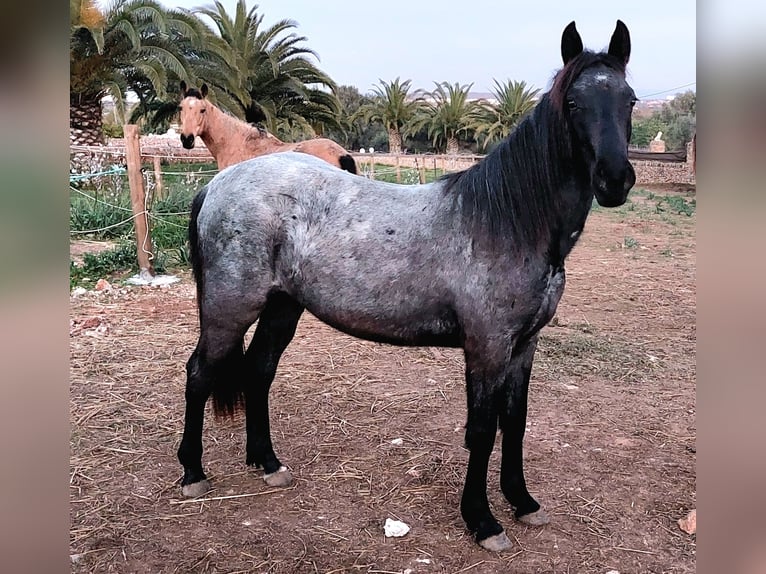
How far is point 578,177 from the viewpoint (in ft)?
7.36

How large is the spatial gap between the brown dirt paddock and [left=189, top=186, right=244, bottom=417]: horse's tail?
1.21ft

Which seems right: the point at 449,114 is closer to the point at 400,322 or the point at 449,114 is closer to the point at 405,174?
the point at 405,174

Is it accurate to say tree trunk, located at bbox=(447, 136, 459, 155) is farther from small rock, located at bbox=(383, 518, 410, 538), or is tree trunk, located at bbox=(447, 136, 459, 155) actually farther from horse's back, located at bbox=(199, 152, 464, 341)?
small rock, located at bbox=(383, 518, 410, 538)

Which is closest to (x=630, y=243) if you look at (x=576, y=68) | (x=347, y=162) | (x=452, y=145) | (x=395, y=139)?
(x=347, y=162)

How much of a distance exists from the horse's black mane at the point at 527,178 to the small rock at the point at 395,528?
1307 millimetres

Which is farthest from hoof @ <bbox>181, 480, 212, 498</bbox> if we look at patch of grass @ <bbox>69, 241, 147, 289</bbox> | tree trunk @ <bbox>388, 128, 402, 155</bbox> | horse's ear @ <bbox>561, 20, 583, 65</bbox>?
tree trunk @ <bbox>388, 128, 402, 155</bbox>

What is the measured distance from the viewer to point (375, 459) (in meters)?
3.21

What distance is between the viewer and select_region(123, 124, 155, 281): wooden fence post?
6926mm

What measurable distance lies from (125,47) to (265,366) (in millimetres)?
9753

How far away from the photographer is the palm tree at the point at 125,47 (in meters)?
9.66
